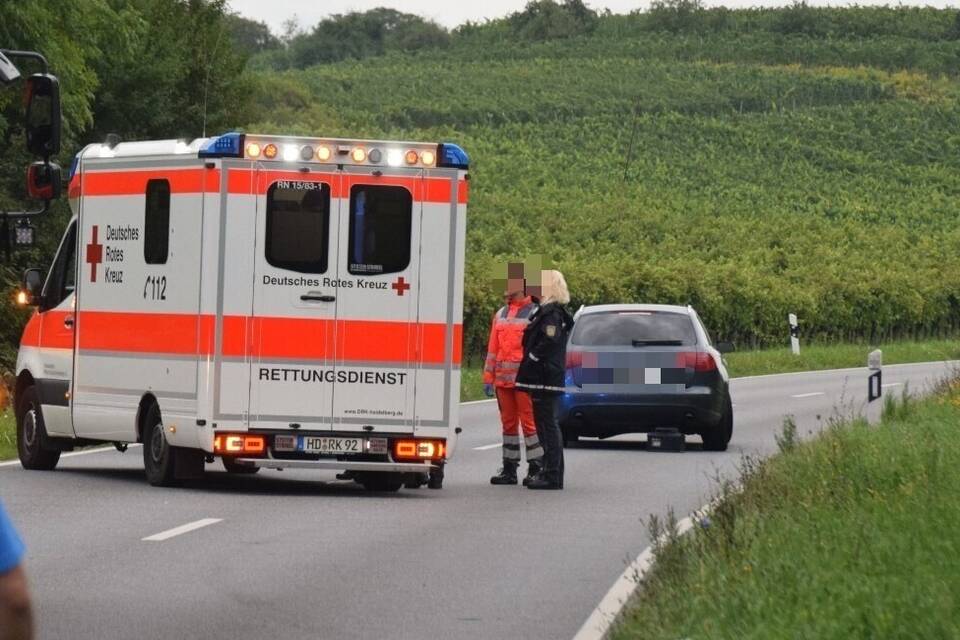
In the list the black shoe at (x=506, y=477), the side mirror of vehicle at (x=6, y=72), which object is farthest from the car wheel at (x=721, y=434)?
the side mirror of vehicle at (x=6, y=72)

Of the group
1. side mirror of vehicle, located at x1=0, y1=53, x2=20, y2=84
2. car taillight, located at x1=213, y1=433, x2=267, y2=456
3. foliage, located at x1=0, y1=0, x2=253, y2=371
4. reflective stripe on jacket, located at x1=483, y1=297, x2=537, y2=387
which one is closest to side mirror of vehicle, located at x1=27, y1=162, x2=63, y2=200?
car taillight, located at x1=213, y1=433, x2=267, y2=456

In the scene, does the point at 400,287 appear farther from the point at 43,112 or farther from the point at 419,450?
the point at 43,112

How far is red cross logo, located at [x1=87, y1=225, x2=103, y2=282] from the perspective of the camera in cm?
1741

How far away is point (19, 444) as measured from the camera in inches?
738

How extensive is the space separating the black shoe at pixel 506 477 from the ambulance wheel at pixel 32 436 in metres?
3.79

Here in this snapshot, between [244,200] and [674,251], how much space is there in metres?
58.8

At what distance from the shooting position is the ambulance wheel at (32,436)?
60.1 feet

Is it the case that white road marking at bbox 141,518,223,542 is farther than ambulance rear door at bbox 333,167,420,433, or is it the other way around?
ambulance rear door at bbox 333,167,420,433

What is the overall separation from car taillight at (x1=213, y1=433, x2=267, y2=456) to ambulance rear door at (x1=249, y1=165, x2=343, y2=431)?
0.11 m

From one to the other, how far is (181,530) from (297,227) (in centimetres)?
344

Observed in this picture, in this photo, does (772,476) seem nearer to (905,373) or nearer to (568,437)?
(568,437)

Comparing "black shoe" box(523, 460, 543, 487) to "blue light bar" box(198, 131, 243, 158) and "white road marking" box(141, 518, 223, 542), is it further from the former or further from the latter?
"white road marking" box(141, 518, 223, 542)

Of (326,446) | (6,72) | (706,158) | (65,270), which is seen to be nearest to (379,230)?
(326,446)

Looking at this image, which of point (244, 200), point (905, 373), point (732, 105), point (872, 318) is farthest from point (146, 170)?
point (732, 105)
